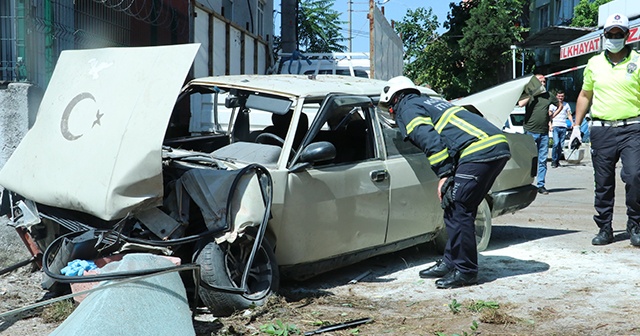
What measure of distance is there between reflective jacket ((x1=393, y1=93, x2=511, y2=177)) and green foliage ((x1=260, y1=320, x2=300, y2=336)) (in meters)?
1.80

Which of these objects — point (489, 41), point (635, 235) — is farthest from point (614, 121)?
point (489, 41)

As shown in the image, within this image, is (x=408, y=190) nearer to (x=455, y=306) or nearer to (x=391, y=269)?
(x=391, y=269)

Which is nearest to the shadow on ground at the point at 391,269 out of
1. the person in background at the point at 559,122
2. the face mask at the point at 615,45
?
the face mask at the point at 615,45

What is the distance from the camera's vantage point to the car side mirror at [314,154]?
5293 mm

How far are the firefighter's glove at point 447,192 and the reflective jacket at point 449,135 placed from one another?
0.20 ft

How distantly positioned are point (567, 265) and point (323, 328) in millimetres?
2840

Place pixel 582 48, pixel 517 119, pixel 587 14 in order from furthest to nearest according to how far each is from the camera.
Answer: pixel 587 14
pixel 517 119
pixel 582 48

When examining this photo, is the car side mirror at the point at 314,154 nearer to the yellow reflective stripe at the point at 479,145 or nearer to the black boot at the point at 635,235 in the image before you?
the yellow reflective stripe at the point at 479,145

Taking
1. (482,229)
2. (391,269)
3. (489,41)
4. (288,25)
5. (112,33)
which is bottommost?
(391,269)

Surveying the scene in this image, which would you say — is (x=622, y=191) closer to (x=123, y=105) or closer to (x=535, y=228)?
(x=535, y=228)

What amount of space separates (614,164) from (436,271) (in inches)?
95.0

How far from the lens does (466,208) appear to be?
226 inches

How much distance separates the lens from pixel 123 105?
4914 mm

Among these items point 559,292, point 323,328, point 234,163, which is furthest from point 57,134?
point 559,292
